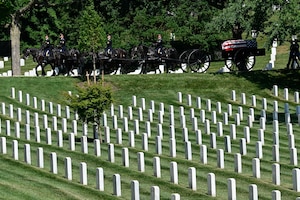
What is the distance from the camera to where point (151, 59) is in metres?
54.2

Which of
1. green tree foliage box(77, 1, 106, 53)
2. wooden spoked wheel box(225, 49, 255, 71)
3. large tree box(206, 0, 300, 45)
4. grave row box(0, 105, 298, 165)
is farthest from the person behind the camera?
wooden spoked wheel box(225, 49, 255, 71)

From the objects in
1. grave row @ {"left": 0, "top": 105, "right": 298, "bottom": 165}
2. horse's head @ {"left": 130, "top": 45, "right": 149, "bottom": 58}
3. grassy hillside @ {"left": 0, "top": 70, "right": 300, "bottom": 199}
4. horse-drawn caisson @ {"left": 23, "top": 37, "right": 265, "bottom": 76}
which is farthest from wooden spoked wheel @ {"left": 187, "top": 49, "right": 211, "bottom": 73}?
grave row @ {"left": 0, "top": 105, "right": 298, "bottom": 165}

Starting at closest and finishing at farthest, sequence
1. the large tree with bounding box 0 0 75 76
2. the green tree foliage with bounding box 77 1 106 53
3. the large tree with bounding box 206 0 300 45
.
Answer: the green tree foliage with bounding box 77 1 106 53
the large tree with bounding box 206 0 300 45
the large tree with bounding box 0 0 75 76

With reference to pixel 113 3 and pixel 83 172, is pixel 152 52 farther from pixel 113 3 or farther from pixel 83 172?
pixel 83 172

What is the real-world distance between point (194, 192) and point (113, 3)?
43.1 metres

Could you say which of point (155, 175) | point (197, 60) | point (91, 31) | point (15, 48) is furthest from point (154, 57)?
point (155, 175)

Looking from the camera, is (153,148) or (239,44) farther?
(239,44)

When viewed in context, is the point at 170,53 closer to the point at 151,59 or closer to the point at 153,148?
the point at 151,59

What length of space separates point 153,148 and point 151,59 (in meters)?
21.0

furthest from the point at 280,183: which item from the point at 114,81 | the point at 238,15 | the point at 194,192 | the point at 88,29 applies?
the point at 238,15

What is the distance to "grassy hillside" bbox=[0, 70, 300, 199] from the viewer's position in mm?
26438

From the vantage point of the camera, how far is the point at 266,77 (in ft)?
165

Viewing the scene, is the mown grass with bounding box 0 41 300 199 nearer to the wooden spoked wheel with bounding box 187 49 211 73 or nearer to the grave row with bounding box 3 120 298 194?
the grave row with bounding box 3 120 298 194

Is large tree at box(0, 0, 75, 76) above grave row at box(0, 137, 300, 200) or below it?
above
